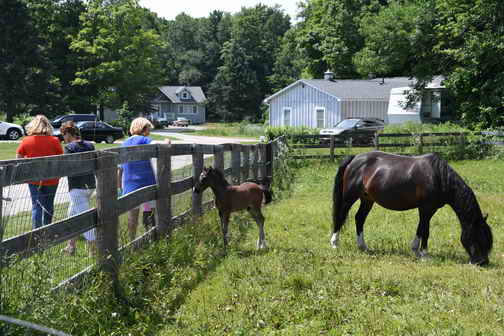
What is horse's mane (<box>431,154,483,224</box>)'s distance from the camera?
720cm

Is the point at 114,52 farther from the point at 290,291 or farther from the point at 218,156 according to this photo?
the point at 290,291

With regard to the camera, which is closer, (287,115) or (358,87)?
(358,87)

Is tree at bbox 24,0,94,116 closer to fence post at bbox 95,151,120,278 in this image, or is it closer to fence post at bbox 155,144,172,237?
fence post at bbox 155,144,172,237

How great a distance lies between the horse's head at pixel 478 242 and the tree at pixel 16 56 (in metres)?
43.3

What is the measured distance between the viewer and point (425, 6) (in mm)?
27297

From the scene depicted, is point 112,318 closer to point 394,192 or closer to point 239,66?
point 394,192

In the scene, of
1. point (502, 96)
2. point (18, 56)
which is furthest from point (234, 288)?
point (18, 56)

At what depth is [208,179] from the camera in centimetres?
763

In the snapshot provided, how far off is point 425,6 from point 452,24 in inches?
86.3

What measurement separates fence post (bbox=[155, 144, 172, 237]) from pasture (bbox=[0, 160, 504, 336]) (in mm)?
200

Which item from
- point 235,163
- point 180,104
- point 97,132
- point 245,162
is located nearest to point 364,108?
point 97,132

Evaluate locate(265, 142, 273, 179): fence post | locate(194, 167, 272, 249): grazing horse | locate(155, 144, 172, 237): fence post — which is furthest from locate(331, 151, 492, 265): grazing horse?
locate(265, 142, 273, 179): fence post

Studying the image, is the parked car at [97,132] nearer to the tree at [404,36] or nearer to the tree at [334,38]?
the tree at [404,36]

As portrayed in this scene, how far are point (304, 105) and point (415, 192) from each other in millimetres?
38362
